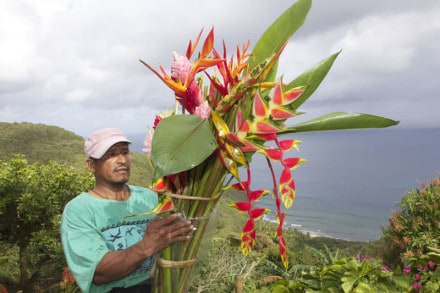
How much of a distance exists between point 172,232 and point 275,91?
62 centimetres

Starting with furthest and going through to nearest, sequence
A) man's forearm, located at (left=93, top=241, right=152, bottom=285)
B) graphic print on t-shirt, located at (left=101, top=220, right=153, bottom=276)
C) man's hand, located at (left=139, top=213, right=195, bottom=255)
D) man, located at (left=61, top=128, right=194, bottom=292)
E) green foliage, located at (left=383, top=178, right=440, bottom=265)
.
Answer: green foliage, located at (left=383, top=178, right=440, bottom=265), graphic print on t-shirt, located at (left=101, top=220, right=153, bottom=276), man, located at (left=61, top=128, right=194, bottom=292), man's forearm, located at (left=93, top=241, right=152, bottom=285), man's hand, located at (left=139, top=213, right=195, bottom=255)

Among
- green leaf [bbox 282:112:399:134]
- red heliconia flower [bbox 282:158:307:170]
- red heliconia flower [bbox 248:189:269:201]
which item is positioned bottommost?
red heliconia flower [bbox 248:189:269:201]

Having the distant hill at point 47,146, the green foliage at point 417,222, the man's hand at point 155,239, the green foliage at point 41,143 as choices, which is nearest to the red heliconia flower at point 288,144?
the man's hand at point 155,239

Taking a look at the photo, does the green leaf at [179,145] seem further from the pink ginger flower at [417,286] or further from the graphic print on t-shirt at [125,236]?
the pink ginger flower at [417,286]

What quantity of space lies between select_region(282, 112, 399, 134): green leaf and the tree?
22.1 feet

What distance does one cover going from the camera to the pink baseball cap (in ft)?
6.32

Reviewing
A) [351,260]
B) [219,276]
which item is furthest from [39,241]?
[351,260]

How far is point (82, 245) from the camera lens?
173 cm

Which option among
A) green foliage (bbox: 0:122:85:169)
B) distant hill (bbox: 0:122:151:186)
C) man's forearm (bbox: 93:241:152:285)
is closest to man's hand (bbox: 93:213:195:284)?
man's forearm (bbox: 93:241:152:285)

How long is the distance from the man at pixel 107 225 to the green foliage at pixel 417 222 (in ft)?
18.6

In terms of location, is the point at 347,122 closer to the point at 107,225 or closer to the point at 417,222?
the point at 107,225

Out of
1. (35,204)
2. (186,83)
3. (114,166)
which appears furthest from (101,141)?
(35,204)

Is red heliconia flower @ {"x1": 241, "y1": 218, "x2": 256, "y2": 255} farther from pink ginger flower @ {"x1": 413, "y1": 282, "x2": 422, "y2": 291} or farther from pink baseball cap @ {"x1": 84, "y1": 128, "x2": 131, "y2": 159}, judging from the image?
pink ginger flower @ {"x1": 413, "y1": 282, "x2": 422, "y2": 291}

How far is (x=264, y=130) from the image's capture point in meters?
1.17
